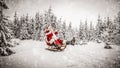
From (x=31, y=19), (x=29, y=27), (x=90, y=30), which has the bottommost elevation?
(x=90, y=30)

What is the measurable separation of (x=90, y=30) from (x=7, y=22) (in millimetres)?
37250

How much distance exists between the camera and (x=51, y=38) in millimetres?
9672

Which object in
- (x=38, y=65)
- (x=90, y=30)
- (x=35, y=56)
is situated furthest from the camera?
(x=90, y=30)

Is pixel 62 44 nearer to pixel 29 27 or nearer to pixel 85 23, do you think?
pixel 29 27

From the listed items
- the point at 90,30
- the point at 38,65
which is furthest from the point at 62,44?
the point at 90,30

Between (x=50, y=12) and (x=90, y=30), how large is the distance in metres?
20.2

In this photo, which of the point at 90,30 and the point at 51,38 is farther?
the point at 90,30

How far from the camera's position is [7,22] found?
26.7ft

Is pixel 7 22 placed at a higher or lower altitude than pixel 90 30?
higher

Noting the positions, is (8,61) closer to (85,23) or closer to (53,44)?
(53,44)

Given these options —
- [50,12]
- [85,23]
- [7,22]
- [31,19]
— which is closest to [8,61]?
[7,22]

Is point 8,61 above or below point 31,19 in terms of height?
below

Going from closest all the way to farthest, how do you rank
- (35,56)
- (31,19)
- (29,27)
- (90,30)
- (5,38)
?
(5,38) < (35,56) < (29,27) < (31,19) < (90,30)

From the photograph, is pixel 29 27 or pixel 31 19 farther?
pixel 31 19
